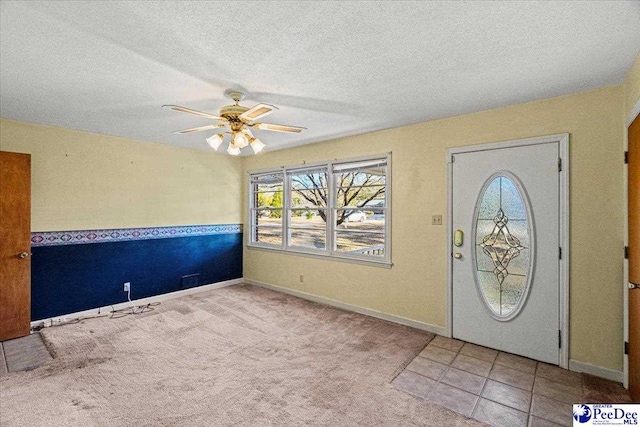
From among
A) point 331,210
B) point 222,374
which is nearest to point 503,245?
point 331,210

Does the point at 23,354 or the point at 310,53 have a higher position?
the point at 310,53

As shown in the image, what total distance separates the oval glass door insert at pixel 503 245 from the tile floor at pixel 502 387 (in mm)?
515

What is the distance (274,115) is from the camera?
333cm

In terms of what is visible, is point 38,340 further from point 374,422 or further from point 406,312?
point 406,312

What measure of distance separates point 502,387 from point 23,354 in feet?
14.6

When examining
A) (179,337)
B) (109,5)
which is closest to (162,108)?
(109,5)

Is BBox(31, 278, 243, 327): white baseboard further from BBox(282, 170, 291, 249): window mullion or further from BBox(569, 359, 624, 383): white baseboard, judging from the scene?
BBox(569, 359, 624, 383): white baseboard

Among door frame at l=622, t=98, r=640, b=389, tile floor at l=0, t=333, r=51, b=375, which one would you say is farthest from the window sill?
tile floor at l=0, t=333, r=51, b=375

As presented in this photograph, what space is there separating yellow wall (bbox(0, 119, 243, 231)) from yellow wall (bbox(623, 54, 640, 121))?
17.4 ft

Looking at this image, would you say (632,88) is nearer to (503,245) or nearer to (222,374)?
(503,245)

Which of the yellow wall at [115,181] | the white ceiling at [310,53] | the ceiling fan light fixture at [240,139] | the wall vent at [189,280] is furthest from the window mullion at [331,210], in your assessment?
the wall vent at [189,280]

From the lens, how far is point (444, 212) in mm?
3449

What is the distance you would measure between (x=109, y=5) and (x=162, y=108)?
167 centimetres

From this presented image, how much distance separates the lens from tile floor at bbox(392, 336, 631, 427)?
2.14 meters
